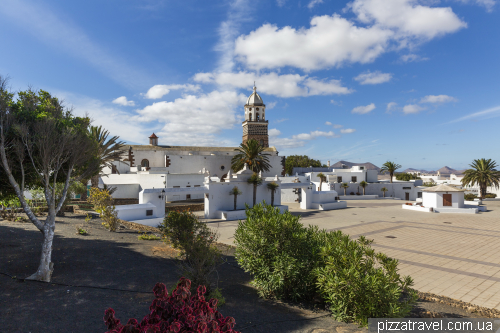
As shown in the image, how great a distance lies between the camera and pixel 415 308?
644 centimetres

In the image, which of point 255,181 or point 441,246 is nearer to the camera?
point 441,246

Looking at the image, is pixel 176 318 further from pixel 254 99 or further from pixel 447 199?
pixel 254 99

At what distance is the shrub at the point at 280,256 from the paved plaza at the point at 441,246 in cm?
437

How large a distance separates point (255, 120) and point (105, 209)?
1535 inches

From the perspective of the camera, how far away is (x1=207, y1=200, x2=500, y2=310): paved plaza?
8.56m

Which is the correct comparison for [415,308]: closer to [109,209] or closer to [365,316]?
[365,316]

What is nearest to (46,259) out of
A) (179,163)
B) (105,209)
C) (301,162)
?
(105,209)

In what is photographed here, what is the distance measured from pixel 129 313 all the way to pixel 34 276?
10.4 feet

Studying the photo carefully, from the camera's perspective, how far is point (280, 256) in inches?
253

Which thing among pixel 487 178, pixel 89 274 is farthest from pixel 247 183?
pixel 487 178

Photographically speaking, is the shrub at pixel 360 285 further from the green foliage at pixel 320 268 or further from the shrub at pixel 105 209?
the shrub at pixel 105 209

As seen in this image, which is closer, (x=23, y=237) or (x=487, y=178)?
(x=23, y=237)

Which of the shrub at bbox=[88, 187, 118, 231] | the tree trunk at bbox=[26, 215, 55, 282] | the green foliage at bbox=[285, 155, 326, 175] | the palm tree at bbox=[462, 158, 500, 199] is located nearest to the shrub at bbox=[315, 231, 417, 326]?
the tree trunk at bbox=[26, 215, 55, 282]

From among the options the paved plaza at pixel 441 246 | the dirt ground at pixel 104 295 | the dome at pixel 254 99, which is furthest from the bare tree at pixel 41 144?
the dome at pixel 254 99
